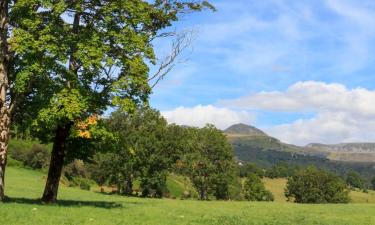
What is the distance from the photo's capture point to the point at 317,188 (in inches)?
5664

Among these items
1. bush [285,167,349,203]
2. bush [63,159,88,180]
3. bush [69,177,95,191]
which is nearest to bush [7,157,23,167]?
bush [63,159,88,180]

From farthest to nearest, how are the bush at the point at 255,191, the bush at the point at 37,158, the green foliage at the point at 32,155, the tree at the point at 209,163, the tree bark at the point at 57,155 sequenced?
the bush at the point at 255,191
the green foliage at the point at 32,155
the bush at the point at 37,158
the tree at the point at 209,163
the tree bark at the point at 57,155

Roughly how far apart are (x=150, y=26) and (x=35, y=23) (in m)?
10.5

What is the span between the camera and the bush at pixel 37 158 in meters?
128

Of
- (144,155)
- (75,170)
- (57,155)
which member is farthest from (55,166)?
(75,170)

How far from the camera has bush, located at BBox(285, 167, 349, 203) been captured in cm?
14238

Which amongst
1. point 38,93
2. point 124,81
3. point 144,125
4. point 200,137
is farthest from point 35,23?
point 200,137

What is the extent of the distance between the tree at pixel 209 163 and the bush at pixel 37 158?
4513 centimetres

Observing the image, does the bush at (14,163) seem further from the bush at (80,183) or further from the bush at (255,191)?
the bush at (255,191)

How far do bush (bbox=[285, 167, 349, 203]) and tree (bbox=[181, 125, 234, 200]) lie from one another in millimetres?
44594

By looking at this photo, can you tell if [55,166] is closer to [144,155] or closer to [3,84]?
[3,84]

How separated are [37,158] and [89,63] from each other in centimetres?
10495

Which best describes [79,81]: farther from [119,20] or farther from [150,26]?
[150,26]

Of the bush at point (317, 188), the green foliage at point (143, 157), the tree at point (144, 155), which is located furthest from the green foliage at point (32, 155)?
the bush at point (317, 188)
